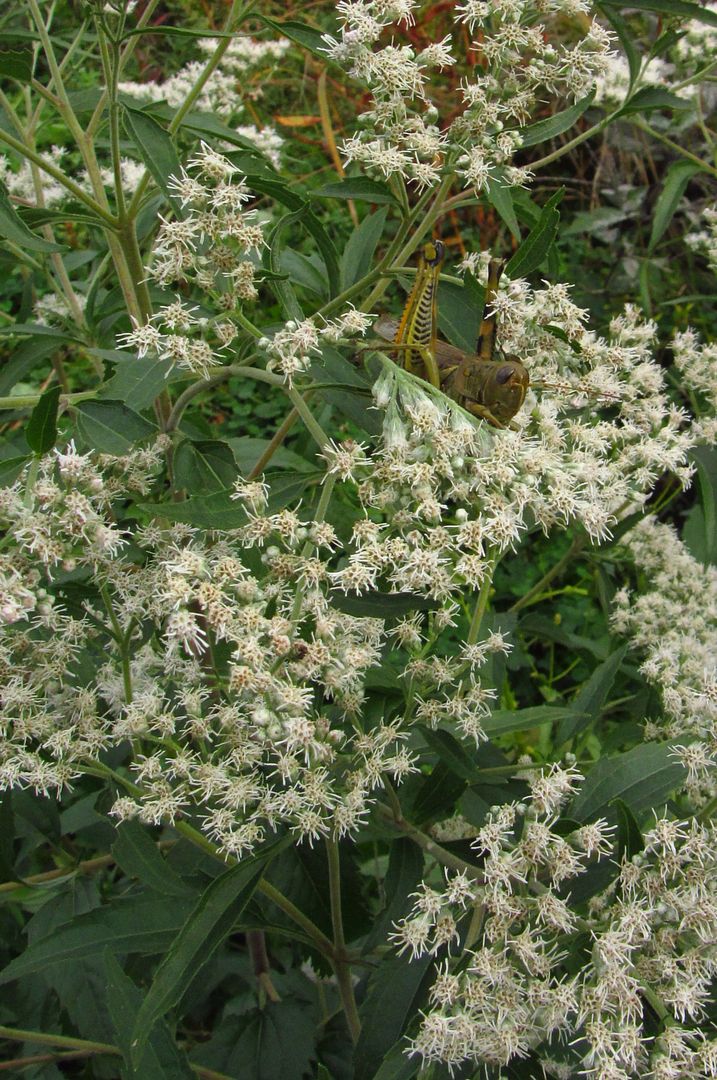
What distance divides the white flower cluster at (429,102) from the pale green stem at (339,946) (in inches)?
48.7

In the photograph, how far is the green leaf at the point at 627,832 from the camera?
1.42 m

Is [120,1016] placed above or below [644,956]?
below

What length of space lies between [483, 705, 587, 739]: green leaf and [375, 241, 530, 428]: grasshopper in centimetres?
52

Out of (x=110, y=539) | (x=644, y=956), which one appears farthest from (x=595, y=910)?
(x=110, y=539)

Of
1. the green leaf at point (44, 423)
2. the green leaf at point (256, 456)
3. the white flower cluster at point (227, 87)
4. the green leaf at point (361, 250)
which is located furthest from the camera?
the white flower cluster at point (227, 87)

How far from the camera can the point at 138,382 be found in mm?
1553

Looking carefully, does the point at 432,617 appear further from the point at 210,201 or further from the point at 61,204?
the point at 61,204

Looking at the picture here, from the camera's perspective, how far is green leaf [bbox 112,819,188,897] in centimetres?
157

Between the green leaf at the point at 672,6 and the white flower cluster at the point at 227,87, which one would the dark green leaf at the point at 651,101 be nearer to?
the green leaf at the point at 672,6

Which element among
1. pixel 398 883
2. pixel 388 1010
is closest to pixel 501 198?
pixel 398 883

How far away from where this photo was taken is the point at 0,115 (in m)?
2.12

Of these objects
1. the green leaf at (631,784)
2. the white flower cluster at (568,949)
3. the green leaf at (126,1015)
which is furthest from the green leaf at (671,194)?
the green leaf at (126,1015)

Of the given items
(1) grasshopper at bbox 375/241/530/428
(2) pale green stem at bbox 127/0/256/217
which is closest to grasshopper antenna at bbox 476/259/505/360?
(1) grasshopper at bbox 375/241/530/428

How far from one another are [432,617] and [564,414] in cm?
52
